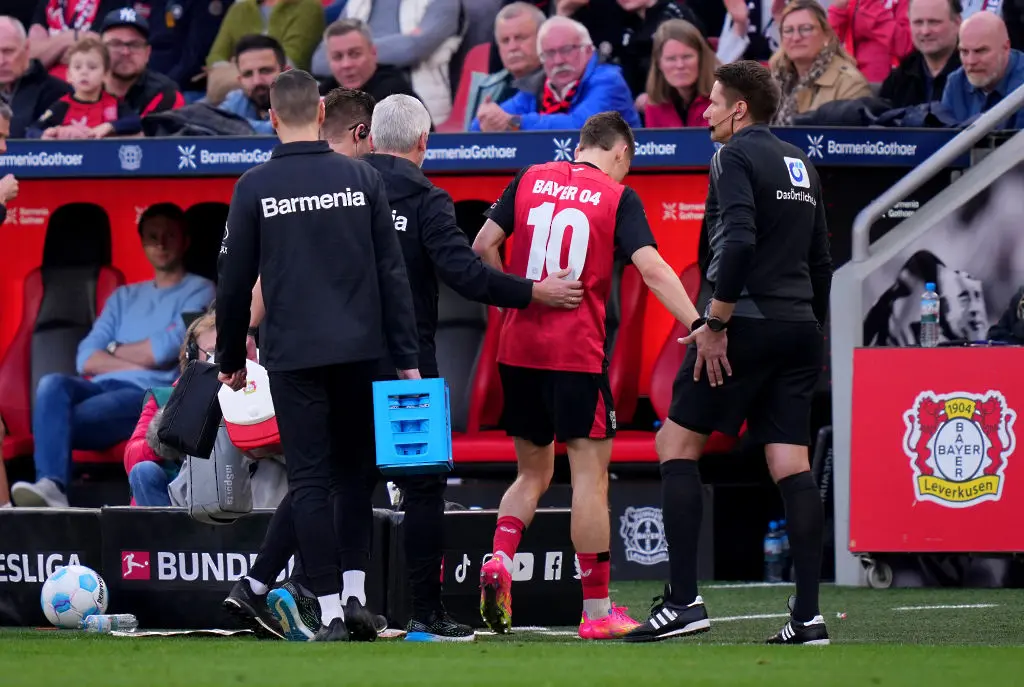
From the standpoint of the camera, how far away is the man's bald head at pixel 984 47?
31.7 feet

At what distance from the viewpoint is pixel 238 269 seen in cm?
590

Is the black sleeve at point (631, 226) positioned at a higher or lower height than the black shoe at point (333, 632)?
higher

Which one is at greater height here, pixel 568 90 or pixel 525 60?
pixel 525 60

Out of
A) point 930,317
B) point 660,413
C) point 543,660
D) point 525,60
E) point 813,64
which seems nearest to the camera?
point 543,660

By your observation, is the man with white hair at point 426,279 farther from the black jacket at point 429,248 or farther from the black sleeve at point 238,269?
the black sleeve at point 238,269

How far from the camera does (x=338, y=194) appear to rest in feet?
19.4

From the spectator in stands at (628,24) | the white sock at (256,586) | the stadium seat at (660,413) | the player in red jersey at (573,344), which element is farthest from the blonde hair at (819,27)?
the white sock at (256,586)

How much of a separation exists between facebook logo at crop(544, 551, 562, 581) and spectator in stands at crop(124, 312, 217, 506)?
2.00m

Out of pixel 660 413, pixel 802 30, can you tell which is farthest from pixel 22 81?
pixel 802 30

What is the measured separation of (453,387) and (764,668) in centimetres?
565

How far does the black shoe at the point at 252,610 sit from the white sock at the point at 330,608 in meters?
0.31

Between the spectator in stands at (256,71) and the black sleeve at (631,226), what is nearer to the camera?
the black sleeve at (631,226)

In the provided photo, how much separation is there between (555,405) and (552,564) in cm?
86

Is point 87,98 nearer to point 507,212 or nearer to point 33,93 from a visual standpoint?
point 33,93
